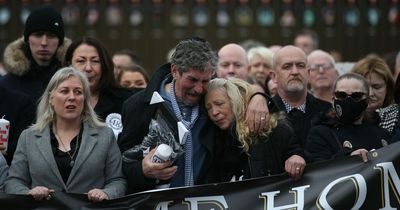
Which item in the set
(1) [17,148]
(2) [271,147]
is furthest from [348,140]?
(1) [17,148]

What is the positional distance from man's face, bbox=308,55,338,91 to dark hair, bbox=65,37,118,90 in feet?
9.26

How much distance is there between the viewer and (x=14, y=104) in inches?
413

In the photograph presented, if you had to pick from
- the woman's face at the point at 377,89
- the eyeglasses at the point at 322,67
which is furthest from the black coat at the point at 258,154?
the eyeglasses at the point at 322,67

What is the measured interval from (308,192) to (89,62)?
258 centimetres

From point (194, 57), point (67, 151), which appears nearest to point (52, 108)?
point (67, 151)

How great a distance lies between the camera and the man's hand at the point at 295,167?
9.18 m

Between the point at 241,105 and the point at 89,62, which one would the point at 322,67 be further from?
the point at 241,105

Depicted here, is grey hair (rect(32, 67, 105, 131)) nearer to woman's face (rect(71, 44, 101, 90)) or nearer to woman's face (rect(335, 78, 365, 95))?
woman's face (rect(71, 44, 101, 90))

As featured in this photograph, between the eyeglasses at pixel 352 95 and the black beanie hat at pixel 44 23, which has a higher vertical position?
the black beanie hat at pixel 44 23

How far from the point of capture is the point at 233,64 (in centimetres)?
1289

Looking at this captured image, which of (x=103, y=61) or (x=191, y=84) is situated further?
(x=103, y=61)

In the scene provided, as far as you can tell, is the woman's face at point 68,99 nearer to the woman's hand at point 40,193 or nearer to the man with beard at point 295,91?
the woman's hand at point 40,193

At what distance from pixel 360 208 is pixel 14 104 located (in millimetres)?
3120

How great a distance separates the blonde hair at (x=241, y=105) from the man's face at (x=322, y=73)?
10.5 feet
